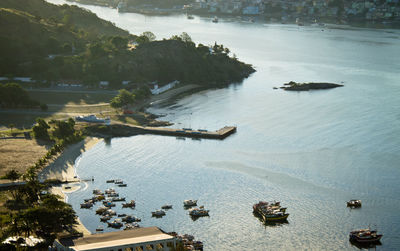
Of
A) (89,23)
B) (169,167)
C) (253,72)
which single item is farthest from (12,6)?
(169,167)

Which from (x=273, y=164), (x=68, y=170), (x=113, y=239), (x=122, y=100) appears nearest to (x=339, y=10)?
(x=122, y=100)

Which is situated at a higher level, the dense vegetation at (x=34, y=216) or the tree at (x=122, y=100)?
the tree at (x=122, y=100)

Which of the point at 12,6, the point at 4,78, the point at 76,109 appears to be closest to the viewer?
the point at 76,109

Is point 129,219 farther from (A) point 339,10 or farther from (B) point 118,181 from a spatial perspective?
(A) point 339,10

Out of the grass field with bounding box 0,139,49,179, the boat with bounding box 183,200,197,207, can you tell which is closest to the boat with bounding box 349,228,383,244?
the boat with bounding box 183,200,197,207

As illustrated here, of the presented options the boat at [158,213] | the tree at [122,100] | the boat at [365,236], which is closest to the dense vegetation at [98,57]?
the tree at [122,100]

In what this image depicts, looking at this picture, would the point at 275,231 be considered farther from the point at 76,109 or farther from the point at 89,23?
the point at 89,23

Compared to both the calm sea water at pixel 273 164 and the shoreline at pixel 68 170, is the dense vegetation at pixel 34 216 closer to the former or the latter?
the shoreline at pixel 68 170

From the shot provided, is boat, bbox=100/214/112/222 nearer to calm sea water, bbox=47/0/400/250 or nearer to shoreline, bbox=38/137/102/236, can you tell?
calm sea water, bbox=47/0/400/250
